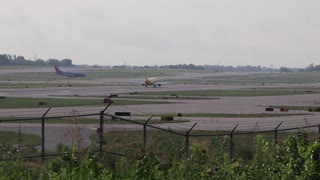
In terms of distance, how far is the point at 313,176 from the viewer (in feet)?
30.3

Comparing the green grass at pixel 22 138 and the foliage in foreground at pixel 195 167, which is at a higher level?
the foliage in foreground at pixel 195 167

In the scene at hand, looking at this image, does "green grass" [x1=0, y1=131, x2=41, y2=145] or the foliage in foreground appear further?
"green grass" [x1=0, y1=131, x2=41, y2=145]

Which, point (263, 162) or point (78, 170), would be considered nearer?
point (78, 170)

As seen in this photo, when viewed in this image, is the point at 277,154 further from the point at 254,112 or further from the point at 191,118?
the point at 254,112

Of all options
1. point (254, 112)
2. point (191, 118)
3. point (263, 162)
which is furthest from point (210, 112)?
point (263, 162)

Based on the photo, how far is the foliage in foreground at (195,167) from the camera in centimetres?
873

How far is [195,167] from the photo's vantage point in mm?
9148

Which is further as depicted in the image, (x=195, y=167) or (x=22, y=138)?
(x=22, y=138)

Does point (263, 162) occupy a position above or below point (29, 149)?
above

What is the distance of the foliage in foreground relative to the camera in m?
8.73

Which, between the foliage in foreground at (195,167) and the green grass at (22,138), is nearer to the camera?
the foliage in foreground at (195,167)

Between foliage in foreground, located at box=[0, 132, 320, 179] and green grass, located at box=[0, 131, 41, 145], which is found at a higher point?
foliage in foreground, located at box=[0, 132, 320, 179]

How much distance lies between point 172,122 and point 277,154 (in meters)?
31.2

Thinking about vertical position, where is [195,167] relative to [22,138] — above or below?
above
